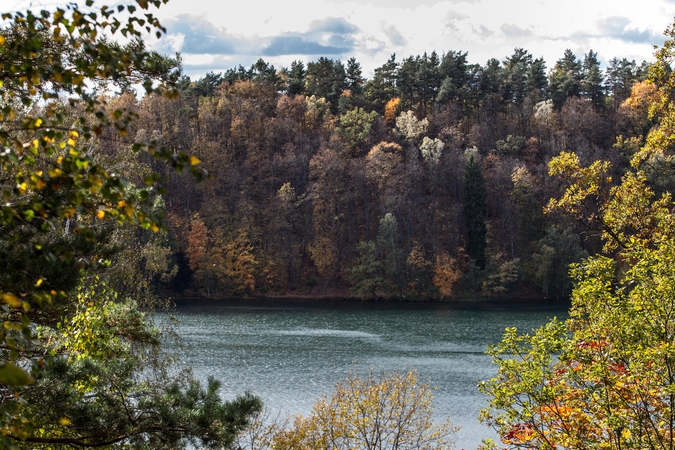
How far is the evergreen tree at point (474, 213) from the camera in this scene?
5609 cm

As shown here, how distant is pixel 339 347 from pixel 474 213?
87.9ft

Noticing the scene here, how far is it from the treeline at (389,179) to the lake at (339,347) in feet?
21.8

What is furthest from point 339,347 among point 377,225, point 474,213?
point 377,225

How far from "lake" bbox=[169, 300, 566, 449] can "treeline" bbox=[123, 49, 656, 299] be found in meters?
6.66

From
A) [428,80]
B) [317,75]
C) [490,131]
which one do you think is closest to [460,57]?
[428,80]

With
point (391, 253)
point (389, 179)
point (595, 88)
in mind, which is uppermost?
point (595, 88)

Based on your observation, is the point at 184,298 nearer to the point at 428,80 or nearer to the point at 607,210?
the point at 428,80

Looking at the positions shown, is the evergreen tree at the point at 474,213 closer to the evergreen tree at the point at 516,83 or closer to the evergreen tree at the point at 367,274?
the evergreen tree at the point at 367,274

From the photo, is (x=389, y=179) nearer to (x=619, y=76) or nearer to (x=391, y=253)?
(x=391, y=253)

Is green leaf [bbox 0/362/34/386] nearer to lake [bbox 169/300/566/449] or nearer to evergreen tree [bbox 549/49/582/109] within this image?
lake [bbox 169/300/566/449]

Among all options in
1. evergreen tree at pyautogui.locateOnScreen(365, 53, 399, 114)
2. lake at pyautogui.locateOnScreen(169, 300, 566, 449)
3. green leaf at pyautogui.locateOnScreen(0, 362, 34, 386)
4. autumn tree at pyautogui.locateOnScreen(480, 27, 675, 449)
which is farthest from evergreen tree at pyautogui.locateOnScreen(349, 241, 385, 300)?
green leaf at pyautogui.locateOnScreen(0, 362, 34, 386)

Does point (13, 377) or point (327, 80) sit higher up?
point (327, 80)

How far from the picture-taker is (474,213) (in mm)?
56406

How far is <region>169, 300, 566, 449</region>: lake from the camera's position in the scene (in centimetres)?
2494
